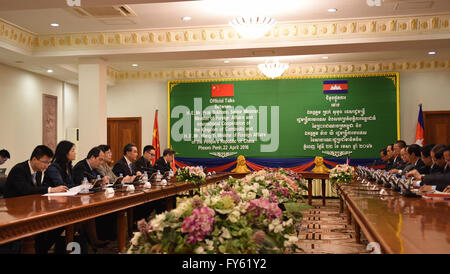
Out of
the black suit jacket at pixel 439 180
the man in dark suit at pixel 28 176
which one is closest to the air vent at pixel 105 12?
the man in dark suit at pixel 28 176

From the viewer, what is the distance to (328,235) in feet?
20.7

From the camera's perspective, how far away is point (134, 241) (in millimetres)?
1675

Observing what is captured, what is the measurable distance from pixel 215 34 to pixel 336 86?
13.7 feet

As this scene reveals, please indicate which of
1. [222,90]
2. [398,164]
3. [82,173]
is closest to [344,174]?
[398,164]

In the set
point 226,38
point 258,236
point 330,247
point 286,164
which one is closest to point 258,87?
point 286,164

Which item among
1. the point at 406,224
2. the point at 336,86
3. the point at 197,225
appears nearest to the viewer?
the point at 197,225

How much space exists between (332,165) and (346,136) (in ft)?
2.62

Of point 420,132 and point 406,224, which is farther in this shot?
point 420,132

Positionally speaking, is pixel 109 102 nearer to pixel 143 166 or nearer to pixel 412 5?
pixel 143 166

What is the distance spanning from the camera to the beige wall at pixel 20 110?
938 centimetres

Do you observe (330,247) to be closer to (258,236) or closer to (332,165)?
(258,236)

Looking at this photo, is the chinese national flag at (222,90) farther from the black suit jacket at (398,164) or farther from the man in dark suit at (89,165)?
the man in dark suit at (89,165)
